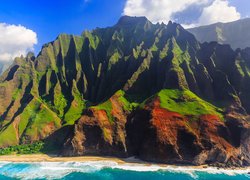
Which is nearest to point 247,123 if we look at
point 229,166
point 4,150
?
point 229,166

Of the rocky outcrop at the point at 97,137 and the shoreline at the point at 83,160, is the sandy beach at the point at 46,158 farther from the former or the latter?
the rocky outcrop at the point at 97,137

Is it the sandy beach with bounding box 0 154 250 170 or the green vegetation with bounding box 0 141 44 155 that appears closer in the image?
the sandy beach with bounding box 0 154 250 170

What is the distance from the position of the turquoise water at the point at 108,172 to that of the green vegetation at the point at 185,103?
1441 inches

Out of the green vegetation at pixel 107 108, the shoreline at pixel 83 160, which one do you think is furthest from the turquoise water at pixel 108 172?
the green vegetation at pixel 107 108

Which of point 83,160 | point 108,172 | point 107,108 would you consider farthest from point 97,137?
point 108,172

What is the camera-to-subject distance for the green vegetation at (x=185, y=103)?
170 m

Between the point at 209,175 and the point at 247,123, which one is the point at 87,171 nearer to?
the point at 209,175

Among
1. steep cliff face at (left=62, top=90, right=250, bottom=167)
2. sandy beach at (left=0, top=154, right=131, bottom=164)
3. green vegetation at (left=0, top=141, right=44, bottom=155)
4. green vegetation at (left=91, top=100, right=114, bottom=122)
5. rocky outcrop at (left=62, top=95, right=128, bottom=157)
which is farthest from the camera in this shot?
green vegetation at (left=0, top=141, right=44, bottom=155)

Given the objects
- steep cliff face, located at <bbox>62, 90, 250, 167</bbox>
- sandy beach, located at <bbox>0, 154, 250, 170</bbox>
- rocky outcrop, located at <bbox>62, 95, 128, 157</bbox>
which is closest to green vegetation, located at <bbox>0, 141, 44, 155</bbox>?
sandy beach, located at <bbox>0, 154, 250, 170</bbox>

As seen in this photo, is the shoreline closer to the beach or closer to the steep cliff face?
the beach

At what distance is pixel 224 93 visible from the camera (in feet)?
621

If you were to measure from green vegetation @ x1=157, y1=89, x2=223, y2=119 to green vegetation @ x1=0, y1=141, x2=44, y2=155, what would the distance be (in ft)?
257

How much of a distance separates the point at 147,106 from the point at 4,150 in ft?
294

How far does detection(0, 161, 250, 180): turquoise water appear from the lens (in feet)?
430
